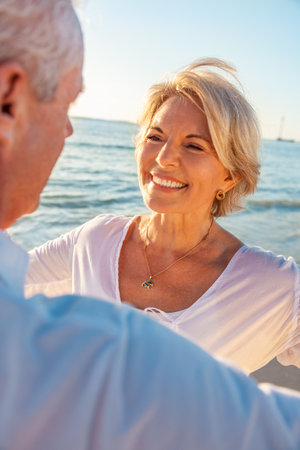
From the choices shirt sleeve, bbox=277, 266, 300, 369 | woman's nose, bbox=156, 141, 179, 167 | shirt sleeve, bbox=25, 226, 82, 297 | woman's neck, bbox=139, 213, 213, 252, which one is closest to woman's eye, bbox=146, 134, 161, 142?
woman's nose, bbox=156, 141, 179, 167

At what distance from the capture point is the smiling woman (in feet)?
8.21

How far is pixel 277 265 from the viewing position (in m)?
2.52

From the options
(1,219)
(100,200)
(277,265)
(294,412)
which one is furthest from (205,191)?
(100,200)

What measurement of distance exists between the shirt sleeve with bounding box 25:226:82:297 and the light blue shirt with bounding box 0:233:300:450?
225cm

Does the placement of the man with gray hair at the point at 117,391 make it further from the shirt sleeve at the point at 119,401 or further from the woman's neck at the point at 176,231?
the woman's neck at the point at 176,231

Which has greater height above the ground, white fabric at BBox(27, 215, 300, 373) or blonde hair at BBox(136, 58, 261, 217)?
blonde hair at BBox(136, 58, 261, 217)

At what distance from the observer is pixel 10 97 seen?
2.83ft

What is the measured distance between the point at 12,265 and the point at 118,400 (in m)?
0.34

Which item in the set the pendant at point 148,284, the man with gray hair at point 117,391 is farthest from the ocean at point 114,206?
the man with gray hair at point 117,391

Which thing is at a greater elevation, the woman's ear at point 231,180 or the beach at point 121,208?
the woman's ear at point 231,180

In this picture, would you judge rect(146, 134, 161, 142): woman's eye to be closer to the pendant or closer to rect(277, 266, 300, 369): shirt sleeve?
the pendant

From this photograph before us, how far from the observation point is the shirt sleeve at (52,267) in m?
2.92

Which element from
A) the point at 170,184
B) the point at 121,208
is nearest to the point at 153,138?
the point at 170,184

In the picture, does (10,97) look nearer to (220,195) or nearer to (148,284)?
(148,284)
